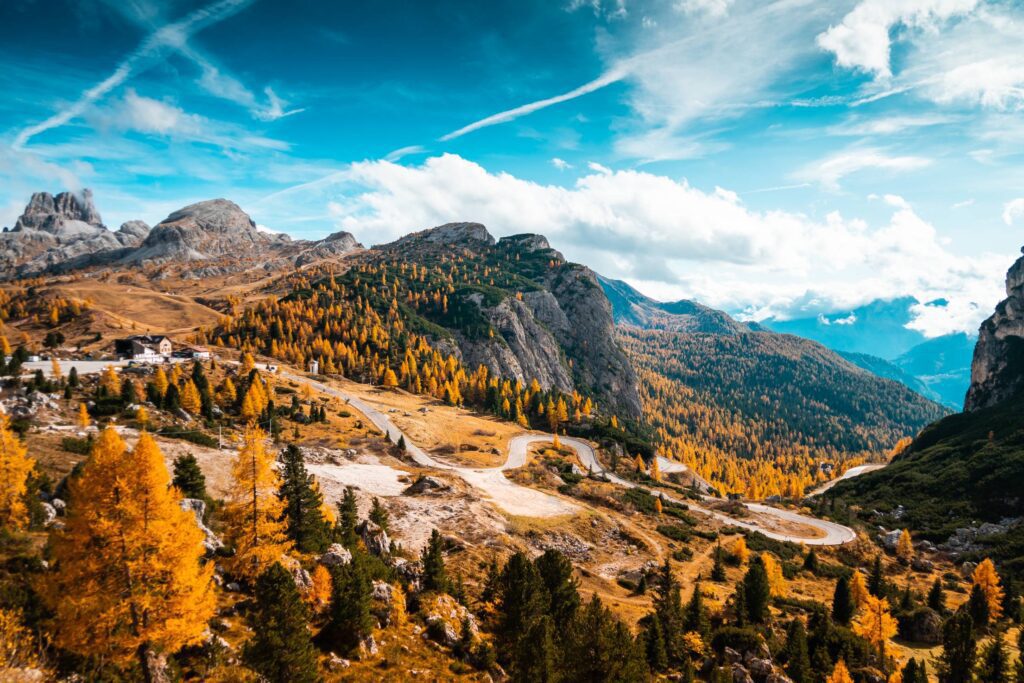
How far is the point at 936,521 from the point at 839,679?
116 m

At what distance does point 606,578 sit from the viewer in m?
64.1

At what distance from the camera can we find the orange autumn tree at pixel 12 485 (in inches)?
1179

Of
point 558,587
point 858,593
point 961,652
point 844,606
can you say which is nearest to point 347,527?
point 558,587

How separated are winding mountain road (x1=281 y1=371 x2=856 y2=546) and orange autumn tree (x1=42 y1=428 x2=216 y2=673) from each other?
188 feet

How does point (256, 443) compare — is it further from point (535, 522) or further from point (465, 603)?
point (535, 522)

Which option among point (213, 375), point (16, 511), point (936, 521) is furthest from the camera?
point (936, 521)

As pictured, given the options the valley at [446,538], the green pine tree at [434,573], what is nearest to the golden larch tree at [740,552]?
the valley at [446,538]

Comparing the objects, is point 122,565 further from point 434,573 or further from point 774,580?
point 774,580

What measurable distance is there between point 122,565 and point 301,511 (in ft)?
58.4

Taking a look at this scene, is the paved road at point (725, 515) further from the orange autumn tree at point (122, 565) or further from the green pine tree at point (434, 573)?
the orange autumn tree at point (122, 565)

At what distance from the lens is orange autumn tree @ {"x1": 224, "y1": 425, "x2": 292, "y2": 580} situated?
99.0 feet

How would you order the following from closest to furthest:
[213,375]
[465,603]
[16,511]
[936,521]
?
[16,511], [465,603], [213,375], [936,521]

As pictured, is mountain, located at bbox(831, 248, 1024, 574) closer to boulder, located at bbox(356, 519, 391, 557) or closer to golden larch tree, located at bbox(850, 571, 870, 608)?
golden larch tree, located at bbox(850, 571, 870, 608)

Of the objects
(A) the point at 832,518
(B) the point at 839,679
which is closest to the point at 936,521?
(A) the point at 832,518
